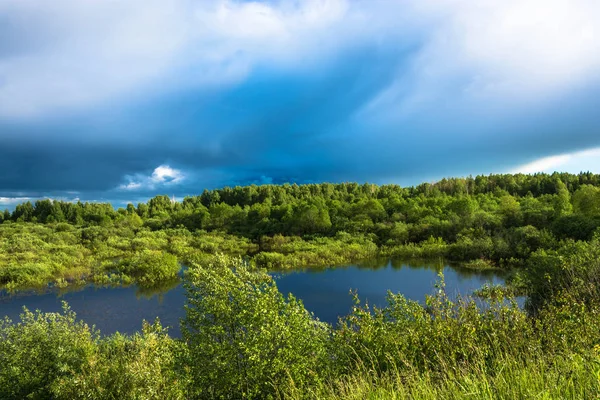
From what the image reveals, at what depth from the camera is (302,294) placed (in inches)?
1407

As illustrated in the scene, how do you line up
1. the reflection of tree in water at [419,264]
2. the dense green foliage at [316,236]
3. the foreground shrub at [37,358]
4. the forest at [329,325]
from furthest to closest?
the reflection of tree in water at [419,264] → the dense green foliage at [316,236] → the foreground shrub at [37,358] → the forest at [329,325]

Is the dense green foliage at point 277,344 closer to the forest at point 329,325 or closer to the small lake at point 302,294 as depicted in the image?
the forest at point 329,325

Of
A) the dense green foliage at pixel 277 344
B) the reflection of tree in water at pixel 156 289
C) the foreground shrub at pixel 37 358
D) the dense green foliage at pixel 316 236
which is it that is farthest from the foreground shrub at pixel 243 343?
the dense green foliage at pixel 316 236

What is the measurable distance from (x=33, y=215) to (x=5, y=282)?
88812 mm

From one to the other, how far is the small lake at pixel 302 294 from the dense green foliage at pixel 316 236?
382cm

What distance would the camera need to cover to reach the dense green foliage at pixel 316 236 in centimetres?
4425

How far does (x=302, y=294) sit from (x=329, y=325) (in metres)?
22.2

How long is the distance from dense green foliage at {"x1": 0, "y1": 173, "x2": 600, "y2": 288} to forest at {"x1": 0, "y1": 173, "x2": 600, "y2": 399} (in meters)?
0.30

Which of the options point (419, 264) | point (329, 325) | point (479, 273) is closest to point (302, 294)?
point (419, 264)

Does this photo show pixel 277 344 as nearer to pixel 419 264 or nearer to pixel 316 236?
pixel 419 264

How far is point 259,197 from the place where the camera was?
12506 cm

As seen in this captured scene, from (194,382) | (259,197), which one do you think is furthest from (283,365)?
(259,197)

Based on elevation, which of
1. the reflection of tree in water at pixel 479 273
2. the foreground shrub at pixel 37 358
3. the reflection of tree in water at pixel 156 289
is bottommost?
the reflection of tree in water at pixel 479 273

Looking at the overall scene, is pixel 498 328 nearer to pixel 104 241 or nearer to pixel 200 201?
pixel 104 241
